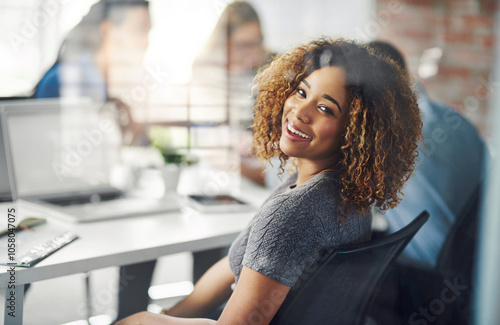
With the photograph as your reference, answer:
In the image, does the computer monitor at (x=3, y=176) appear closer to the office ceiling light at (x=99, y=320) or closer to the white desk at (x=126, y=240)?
the white desk at (x=126, y=240)

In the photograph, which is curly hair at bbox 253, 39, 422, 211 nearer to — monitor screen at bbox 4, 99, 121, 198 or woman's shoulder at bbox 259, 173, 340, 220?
woman's shoulder at bbox 259, 173, 340, 220

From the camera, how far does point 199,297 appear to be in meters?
0.97

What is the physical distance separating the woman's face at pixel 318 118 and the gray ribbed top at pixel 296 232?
71 millimetres

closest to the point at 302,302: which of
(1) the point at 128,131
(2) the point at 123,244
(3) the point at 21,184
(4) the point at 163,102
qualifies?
(2) the point at 123,244

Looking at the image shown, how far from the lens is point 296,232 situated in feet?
2.18

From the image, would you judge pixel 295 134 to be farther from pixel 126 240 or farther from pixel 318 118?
pixel 126 240

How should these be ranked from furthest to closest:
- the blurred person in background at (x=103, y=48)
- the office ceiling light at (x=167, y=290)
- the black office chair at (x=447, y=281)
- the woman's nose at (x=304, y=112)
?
1. the blurred person in background at (x=103, y=48)
2. the office ceiling light at (x=167, y=290)
3. the black office chair at (x=447, y=281)
4. the woman's nose at (x=304, y=112)

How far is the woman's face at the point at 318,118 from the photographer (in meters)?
0.74

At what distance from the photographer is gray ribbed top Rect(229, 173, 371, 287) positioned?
66cm

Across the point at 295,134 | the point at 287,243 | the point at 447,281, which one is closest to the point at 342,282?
the point at 287,243

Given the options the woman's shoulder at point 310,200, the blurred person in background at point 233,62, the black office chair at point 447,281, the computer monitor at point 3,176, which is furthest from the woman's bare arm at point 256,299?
the blurred person in background at point 233,62

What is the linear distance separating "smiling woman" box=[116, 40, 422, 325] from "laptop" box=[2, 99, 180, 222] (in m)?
0.45

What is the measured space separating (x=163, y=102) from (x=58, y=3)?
2.64 feet

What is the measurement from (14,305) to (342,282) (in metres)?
0.66
